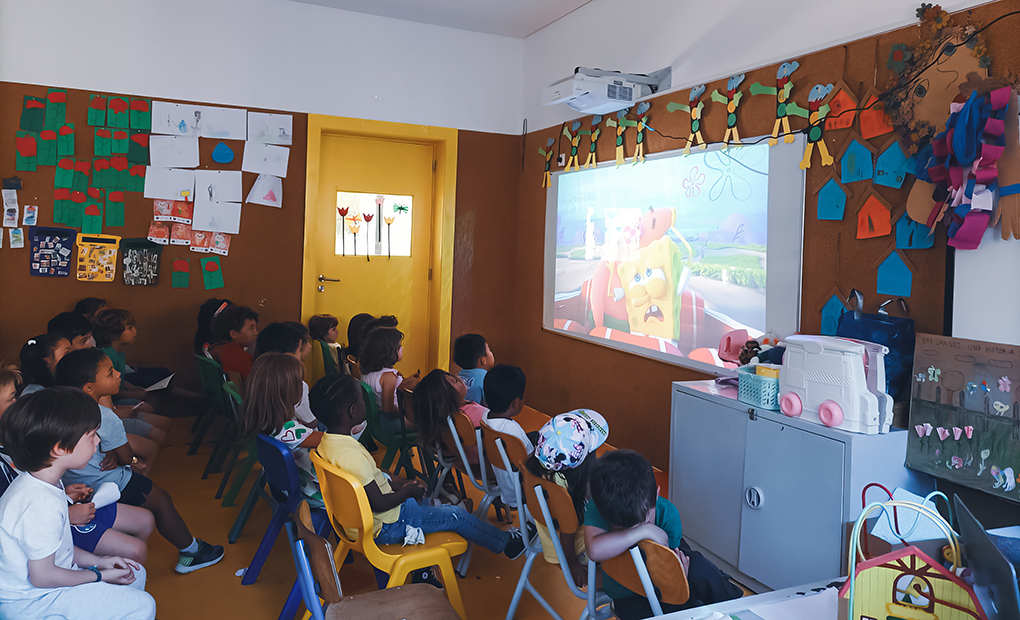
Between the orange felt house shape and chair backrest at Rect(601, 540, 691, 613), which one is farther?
chair backrest at Rect(601, 540, 691, 613)

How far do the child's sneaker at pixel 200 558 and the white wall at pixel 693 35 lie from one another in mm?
3269

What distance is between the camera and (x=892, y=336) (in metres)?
2.45

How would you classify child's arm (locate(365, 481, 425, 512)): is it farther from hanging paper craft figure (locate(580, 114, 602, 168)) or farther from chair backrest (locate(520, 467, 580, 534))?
hanging paper craft figure (locate(580, 114, 602, 168))

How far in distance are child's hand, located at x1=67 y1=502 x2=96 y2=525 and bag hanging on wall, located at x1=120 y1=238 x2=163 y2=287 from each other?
9.45 ft

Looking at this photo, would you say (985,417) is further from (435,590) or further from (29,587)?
(29,587)

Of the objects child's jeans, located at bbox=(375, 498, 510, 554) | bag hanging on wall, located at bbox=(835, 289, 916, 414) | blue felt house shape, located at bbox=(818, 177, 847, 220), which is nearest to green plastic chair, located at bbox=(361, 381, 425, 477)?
child's jeans, located at bbox=(375, 498, 510, 554)

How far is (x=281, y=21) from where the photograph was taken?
4785mm

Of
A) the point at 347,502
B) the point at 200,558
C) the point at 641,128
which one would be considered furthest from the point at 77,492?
the point at 641,128

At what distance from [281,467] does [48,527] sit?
70 centimetres

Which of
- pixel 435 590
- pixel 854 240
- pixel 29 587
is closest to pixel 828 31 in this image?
pixel 854 240

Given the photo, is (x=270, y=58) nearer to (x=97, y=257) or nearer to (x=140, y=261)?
(x=140, y=261)

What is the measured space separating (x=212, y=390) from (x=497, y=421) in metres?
2.07

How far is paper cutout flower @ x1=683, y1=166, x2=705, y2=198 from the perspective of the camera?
3.57 m

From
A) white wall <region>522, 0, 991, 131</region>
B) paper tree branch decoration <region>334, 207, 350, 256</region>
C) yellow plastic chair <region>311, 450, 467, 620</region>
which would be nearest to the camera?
yellow plastic chair <region>311, 450, 467, 620</region>
